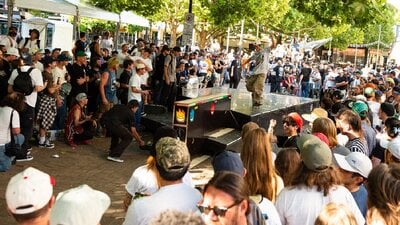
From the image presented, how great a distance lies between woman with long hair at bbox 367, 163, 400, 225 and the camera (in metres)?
3.91

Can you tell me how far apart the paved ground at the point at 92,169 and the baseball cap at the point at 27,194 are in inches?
170

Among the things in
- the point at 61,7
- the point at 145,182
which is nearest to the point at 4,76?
the point at 61,7

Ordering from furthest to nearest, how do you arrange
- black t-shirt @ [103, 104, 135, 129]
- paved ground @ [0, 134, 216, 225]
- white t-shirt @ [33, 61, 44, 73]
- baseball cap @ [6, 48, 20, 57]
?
white t-shirt @ [33, 61, 44, 73]
baseball cap @ [6, 48, 20, 57]
black t-shirt @ [103, 104, 135, 129]
paved ground @ [0, 134, 216, 225]

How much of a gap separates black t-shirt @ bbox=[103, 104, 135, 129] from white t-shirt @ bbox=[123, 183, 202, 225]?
23.8ft

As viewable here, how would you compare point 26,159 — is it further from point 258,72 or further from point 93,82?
point 258,72

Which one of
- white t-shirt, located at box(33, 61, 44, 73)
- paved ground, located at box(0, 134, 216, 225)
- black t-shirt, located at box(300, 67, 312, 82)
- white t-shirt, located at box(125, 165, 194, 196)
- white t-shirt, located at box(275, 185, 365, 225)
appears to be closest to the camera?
white t-shirt, located at box(275, 185, 365, 225)

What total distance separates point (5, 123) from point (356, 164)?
5.95m

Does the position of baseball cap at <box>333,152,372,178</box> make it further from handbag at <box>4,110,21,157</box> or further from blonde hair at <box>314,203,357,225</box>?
handbag at <box>4,110,21,157</box>

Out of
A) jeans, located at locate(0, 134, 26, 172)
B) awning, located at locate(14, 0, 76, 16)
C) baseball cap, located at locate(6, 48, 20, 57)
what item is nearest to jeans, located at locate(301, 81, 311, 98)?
awning, located at locate(14, 0, 76, 16)

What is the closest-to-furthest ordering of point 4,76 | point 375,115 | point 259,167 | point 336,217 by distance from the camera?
point 336,217 → point 259,167 → point 375,115 → point 4,76

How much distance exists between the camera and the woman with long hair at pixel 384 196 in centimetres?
391

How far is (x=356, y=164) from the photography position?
466cm

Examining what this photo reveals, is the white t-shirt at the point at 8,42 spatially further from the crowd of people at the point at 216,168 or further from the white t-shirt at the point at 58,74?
the white t-shirt at the point at 58,74

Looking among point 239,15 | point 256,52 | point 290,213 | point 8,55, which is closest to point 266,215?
point 290,213
